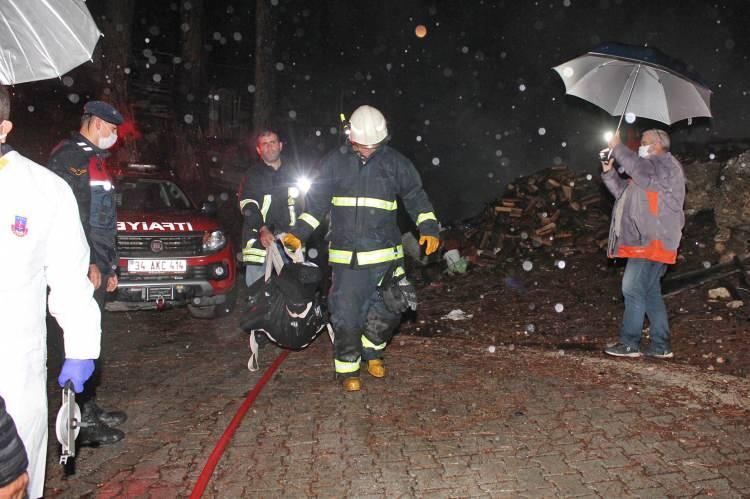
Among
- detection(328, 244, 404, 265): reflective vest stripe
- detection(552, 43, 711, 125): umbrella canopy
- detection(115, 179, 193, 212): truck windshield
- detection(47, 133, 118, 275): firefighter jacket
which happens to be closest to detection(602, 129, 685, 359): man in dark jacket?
detection(552, 43, 711, 125): umbrella canopy

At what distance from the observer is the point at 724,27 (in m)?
10.3

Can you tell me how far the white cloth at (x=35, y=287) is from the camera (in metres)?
2.02

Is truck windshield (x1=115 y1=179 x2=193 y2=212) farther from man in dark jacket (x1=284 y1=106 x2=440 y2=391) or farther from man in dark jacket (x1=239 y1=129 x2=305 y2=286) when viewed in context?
man in dark jacket (x1=284 y1=106 x2=440 y2=391)

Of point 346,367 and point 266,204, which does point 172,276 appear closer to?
point 266,204

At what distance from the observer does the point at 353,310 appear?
5078 mm

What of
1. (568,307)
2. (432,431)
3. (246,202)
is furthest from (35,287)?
(568,307)

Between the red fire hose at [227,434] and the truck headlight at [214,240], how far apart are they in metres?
2.14

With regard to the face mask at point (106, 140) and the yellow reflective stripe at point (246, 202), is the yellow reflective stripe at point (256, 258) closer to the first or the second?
the yellow reflective stripe at point (246, 202)

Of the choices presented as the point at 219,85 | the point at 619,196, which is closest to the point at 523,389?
the point at 619,196

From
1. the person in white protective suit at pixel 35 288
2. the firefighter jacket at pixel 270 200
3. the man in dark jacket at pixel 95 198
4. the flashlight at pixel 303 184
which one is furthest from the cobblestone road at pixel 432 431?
the flashlight at pixel 303 184

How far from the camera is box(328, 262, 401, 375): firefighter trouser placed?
16.6ft

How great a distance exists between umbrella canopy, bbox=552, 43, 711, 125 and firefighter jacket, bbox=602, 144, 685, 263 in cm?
53

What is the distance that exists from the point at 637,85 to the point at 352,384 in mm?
3924

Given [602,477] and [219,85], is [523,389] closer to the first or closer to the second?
[602,477]
